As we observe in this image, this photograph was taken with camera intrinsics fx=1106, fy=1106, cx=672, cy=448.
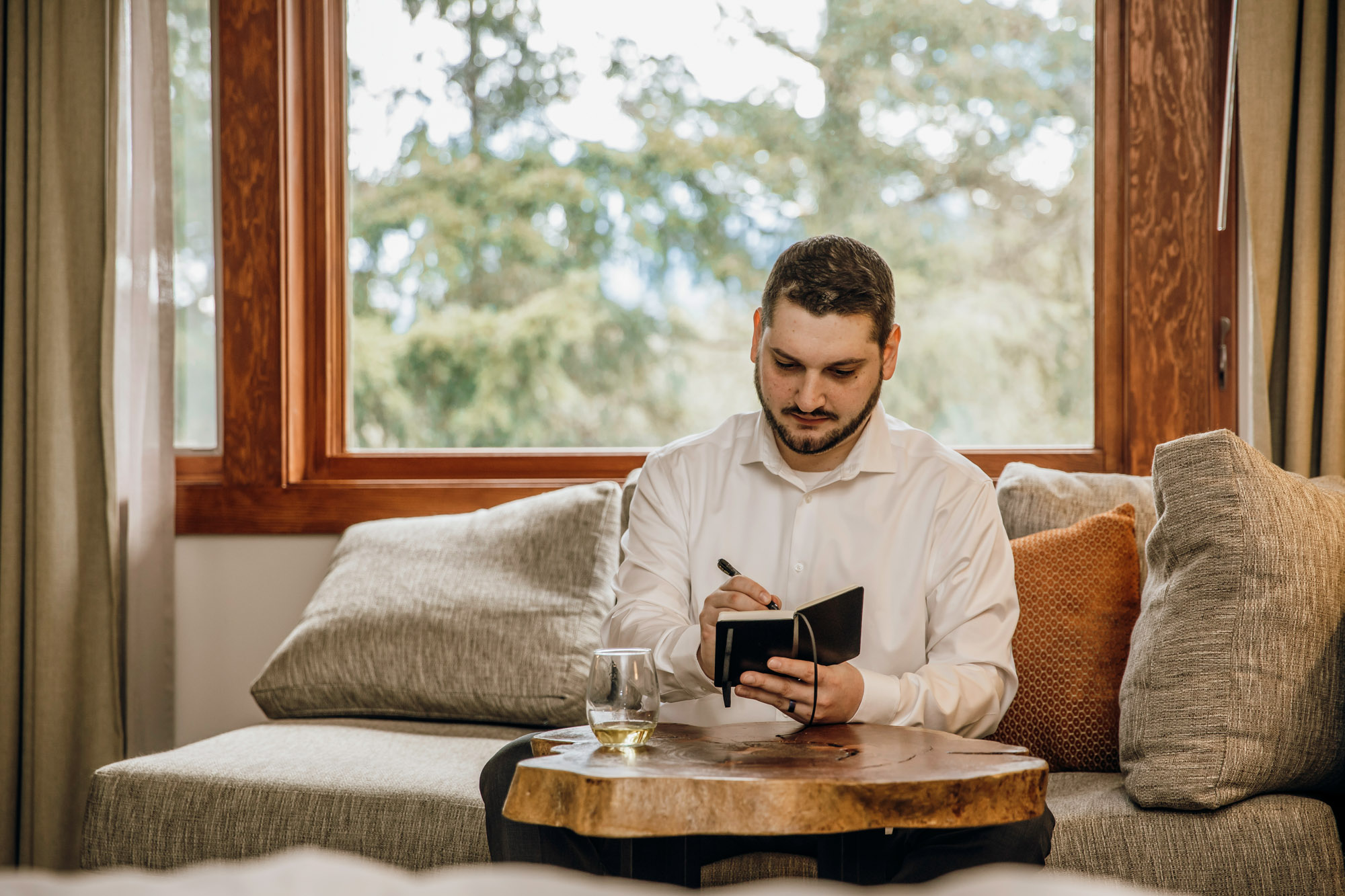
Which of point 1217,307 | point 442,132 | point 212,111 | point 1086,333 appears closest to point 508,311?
point 442,132

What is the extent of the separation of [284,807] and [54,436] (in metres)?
1.31

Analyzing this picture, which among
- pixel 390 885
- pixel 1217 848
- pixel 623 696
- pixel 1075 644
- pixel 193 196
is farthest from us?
pixel 193 196

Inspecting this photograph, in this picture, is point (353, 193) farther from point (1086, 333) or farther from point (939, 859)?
point (939, 859)

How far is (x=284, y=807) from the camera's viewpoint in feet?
6.07

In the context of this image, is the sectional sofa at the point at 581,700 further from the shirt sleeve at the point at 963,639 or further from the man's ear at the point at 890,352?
the man's ear at the point at 890,352

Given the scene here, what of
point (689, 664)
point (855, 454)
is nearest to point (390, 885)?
point (689, 664)

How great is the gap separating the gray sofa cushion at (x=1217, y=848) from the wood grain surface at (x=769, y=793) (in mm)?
513

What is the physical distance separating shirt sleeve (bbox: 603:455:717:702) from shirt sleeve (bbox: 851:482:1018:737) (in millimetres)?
277

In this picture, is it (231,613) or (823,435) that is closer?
(823,435)

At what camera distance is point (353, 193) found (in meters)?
2.93

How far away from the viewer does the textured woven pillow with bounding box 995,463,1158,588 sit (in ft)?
7.19

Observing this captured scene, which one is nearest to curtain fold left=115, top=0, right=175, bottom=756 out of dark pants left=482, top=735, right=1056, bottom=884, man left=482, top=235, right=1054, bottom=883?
man left=482, top=235, right=1054, bottom=883

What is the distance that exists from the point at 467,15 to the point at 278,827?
2038 millimetres

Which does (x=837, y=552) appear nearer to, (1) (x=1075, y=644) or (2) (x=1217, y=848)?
(1) (x=1075, y=644)
